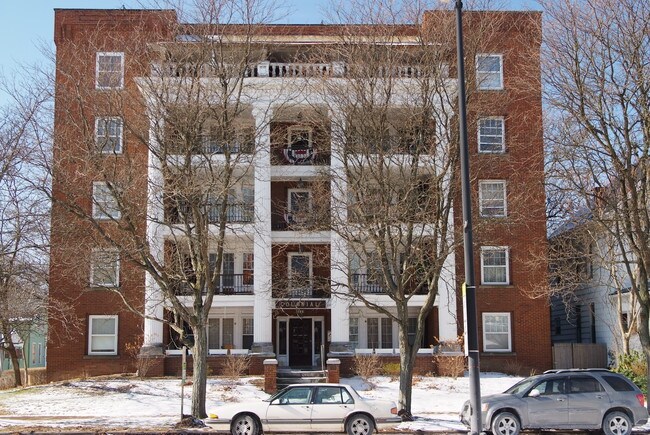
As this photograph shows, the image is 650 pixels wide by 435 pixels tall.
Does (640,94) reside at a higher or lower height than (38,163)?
higher

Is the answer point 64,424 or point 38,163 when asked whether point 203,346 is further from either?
point 38,163

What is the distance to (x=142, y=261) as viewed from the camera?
21109 mm

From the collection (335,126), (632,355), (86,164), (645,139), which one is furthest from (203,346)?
(632,355)

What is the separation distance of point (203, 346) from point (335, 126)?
7.12 m

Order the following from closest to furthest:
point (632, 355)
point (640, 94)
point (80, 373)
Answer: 1. point (640, 94)
2. point (632, 355)
3. point (80, 373)

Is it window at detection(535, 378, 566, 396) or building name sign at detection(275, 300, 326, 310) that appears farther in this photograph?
building name sign at detection(275, 300, 326, 310)

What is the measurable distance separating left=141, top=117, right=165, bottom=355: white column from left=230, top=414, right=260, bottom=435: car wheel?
491 cm

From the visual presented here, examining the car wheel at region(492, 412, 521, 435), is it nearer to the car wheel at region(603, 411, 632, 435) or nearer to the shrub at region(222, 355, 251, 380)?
the car wheel at region(603, 411, 632, 435)

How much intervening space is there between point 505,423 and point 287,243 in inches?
570

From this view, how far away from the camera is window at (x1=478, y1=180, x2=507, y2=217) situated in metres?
23.6

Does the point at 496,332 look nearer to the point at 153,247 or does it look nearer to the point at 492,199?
the point at 492,199

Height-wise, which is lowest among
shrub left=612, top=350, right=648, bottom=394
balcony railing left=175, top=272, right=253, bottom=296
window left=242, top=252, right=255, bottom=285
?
shrub left=612, top=350, right=648, bottom=394

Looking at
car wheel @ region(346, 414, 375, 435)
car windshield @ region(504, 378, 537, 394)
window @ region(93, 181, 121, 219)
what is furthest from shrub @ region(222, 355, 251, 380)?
car windshield @ region(504, 378, 537, 394)

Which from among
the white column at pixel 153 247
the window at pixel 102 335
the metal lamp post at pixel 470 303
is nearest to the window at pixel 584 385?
the metal lamp post at pixel 470 303
